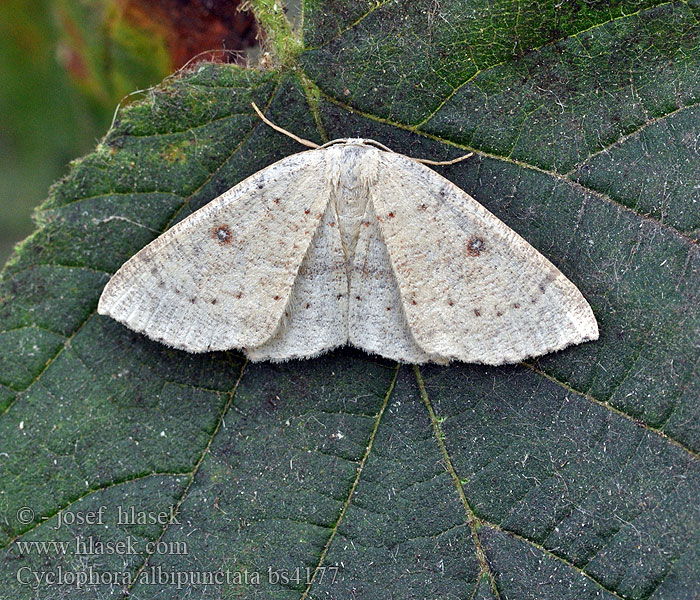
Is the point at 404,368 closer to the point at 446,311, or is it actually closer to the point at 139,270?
the point at 446,311

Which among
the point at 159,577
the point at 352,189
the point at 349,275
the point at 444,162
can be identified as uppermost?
the point at 444,162

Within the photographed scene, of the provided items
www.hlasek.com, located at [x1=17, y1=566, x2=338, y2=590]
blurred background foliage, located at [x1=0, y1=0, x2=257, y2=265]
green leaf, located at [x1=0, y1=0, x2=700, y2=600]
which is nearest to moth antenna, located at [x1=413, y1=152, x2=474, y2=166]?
green leaf, located at [x1=0, y1=0, x2=700, y2=600]

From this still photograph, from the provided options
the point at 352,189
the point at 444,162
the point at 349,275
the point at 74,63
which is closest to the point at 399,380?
the point at 349,275
